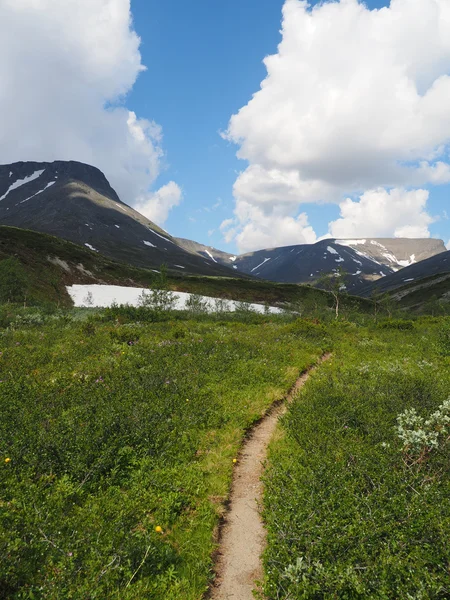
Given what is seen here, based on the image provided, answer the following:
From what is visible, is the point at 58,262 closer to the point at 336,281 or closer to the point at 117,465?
the point at 336,281

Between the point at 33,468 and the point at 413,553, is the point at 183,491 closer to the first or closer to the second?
the point at 33,468

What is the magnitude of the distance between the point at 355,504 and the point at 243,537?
209 cm

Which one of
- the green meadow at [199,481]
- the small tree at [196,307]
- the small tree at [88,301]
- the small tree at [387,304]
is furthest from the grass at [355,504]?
the small tree at [387,304]

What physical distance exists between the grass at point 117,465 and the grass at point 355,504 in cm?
138

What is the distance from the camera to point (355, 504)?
5.54 m

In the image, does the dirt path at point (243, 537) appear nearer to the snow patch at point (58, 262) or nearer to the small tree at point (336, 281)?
the small tree at point (336, 281)

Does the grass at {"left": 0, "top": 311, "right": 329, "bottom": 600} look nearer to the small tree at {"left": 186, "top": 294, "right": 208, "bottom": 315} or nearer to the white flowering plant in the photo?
the white flowering plant

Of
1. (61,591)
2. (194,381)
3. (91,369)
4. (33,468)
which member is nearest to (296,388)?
(194,381)

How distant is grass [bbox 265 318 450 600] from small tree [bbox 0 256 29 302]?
4825 cm

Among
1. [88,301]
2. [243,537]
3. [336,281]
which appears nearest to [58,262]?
[88,301]

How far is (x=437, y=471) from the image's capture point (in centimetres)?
630

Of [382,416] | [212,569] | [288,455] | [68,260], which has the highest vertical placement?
[68,260]

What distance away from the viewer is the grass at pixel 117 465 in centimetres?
452

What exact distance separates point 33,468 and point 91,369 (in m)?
6.74
